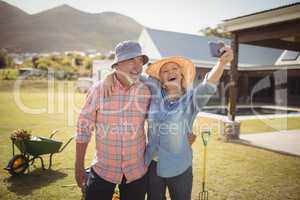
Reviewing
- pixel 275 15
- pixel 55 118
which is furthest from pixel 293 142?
pixel 55 118

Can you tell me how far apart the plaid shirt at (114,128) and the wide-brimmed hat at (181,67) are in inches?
19.9

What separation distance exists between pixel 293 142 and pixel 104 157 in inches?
354

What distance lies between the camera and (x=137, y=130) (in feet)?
8.48

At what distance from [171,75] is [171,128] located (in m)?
0.56

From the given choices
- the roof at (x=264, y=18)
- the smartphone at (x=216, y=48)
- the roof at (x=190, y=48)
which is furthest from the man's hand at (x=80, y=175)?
the roof at (x=190, y=48)

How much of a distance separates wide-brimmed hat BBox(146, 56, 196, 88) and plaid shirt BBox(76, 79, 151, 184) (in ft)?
1.66

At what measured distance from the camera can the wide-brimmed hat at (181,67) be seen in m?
2.88

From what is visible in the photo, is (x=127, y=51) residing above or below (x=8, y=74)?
→ below

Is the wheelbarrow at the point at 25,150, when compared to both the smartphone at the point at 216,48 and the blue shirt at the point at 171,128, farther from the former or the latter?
the smartphone at the point at 216,48

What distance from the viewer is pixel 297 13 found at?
7.79 meters

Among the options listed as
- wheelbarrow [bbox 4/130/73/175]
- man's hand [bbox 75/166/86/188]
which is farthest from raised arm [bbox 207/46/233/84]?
wheelbarrow [bbox 4/130/73/175]

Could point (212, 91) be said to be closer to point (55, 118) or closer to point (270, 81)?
point (55, 118)

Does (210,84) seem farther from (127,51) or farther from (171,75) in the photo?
(127,51)

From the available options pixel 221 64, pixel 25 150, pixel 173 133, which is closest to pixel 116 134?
pixel 173 133
